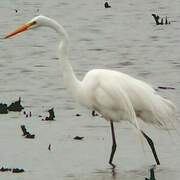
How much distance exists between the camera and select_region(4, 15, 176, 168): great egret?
1173cm

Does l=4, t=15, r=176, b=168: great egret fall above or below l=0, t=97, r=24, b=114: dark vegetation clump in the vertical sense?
above

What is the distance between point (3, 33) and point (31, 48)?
93.8 inches

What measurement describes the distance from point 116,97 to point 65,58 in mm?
897

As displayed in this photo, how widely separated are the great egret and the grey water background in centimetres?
54

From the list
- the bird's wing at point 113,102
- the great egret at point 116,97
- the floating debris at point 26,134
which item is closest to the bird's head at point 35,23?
the great egret at point 116,97

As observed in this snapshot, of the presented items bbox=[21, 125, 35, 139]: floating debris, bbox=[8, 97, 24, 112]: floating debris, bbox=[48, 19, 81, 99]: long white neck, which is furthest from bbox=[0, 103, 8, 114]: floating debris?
bbox=[48, 19, 81, 99]: long white neck

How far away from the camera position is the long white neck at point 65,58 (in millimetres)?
12000

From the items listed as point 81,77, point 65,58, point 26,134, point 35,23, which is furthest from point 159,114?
point 81,77

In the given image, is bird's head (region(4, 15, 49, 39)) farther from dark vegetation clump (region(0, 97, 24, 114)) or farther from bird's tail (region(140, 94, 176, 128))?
dark vegetation clump (region(0, 97, 24, 114))

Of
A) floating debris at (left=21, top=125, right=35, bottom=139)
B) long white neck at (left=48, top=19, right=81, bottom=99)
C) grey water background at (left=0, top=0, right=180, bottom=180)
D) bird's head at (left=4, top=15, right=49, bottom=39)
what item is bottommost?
grey water background at (left=0, top=0, right=180, bottom=180)

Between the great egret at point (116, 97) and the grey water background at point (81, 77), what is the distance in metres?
0.54

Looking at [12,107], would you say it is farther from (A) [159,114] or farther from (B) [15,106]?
(A) [159,114]

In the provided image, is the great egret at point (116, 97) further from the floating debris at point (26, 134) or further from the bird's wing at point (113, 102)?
the floating debris at point (26, 134)

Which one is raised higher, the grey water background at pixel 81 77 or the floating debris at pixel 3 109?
the floating debris at pixel 3 109
